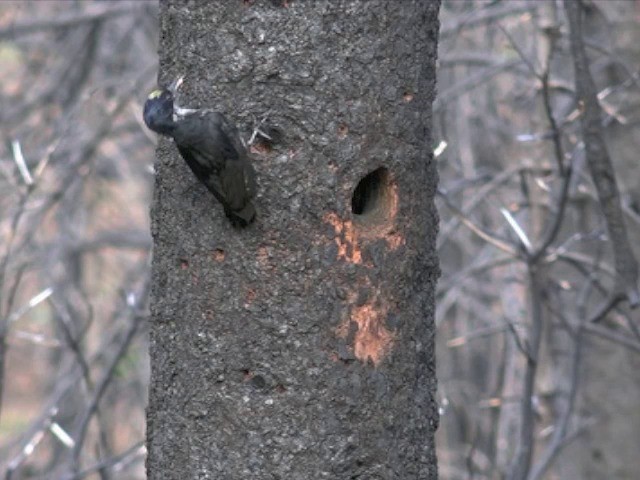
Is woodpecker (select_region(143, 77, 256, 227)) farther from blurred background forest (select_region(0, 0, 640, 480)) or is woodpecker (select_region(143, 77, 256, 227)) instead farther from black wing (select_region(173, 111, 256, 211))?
blurred background forest (select_region(0, 0, 640, 480))

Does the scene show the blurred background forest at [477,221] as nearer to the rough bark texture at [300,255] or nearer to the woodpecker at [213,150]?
the rough bark texture at [300,255]

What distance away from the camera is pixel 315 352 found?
221cm

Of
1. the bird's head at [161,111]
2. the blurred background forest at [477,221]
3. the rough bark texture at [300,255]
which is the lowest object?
the blurred background forest at [477,221]

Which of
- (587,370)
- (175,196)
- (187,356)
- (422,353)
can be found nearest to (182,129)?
(175,196)

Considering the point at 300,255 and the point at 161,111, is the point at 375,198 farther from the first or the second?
the point at 161,111

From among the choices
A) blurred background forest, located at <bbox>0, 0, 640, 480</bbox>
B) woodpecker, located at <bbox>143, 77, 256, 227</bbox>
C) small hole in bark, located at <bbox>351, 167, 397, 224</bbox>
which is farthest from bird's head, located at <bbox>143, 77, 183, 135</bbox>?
blurred background forest, located at <bbox>0, 0, 640, 480</bbox>

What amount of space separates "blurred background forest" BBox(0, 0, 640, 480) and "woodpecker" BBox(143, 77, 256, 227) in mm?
1348

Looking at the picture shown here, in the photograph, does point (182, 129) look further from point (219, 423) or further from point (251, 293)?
point (219, 423)

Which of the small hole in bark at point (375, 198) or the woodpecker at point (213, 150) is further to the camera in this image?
the small hole in bark at point (375, 198)

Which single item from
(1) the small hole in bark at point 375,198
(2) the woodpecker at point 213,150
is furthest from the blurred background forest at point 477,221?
(2) the woodpecker at point 213,150

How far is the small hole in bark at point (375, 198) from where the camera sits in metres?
2.28

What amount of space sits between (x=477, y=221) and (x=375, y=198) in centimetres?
262

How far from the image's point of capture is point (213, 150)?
210 cm

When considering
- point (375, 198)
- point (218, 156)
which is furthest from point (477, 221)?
point (218, 156)
